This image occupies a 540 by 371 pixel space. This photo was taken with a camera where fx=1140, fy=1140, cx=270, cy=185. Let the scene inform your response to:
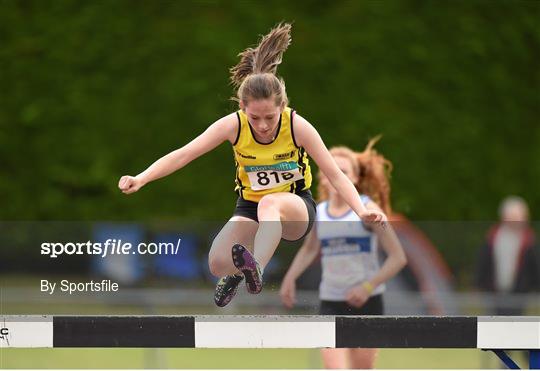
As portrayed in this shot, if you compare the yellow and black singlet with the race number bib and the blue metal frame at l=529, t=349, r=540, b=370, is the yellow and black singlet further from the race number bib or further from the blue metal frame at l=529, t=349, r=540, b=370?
the blue metal frame at l=529, t=349, r=540, b=370

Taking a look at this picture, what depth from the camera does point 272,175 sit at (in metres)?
4.08

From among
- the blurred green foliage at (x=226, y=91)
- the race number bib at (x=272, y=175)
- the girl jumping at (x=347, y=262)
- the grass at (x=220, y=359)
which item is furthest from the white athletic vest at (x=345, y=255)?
the blurred green foliage at (x=226, y=91)

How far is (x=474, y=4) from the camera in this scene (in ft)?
40.7

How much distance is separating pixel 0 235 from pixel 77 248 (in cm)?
179

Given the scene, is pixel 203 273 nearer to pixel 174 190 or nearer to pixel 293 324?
pixel 293 324

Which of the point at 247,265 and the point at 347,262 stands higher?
the point at 347,262

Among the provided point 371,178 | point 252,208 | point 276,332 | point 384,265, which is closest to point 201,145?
point 252,208

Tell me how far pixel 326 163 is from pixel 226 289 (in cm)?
58

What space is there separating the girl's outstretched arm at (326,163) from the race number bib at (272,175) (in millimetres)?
105

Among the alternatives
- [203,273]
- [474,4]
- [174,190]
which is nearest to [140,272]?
[203,273]

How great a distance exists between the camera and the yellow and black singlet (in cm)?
397

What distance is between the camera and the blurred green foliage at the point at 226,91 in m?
11.9

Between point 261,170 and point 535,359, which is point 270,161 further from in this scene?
point 535,359

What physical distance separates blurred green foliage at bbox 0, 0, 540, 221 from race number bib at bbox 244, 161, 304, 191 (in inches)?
300
